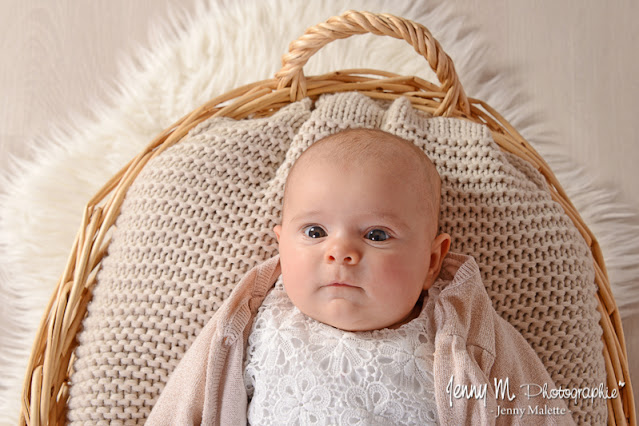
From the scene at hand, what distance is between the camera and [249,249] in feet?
4.29

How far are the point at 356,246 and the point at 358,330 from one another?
0.51 feet

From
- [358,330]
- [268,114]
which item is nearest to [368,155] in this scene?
[358,330]

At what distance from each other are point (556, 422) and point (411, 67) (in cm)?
102

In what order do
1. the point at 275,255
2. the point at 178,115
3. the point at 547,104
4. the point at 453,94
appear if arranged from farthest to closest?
the point at 547,104 → the point at 178,115 → the point at 453,94 → the point at 275,255

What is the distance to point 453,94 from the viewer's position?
56.4 inches

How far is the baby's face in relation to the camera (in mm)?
1054

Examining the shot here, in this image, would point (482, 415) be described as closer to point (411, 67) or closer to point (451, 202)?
point (451, 202)

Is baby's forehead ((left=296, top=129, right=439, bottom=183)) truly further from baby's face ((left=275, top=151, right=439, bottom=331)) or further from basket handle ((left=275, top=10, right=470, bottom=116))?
basket handle ((left=275, top=10, right=470, bottom=116))

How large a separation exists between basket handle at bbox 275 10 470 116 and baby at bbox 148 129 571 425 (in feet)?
0.90

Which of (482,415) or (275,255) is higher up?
(275,255)

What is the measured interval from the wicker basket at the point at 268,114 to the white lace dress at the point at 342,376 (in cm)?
43

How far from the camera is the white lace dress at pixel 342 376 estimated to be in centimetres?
106

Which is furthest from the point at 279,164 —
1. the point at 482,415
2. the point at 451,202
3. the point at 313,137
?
the point at 482,415

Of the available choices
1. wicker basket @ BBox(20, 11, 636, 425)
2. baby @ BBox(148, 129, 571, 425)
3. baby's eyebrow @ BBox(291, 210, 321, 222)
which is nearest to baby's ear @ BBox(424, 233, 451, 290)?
baby @ BBox(148, 129, 571, 425)
